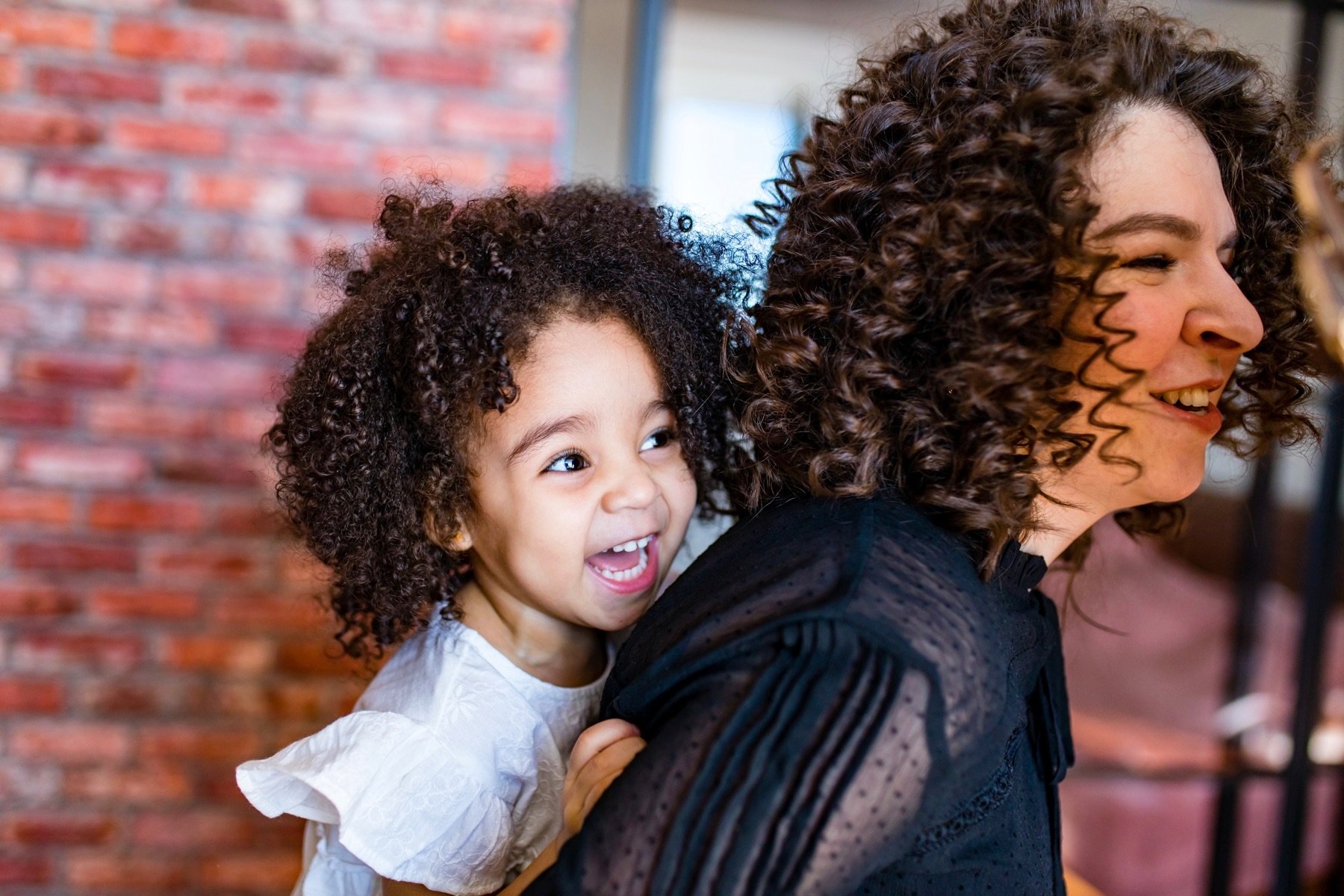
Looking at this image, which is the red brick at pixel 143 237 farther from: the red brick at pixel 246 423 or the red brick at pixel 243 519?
the red brick at pixel 243 519

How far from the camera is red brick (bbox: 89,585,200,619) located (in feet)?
7.98

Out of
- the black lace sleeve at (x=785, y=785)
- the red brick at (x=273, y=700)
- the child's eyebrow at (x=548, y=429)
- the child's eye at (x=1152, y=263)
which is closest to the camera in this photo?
the black lace sleeve at (x=785, y=785)

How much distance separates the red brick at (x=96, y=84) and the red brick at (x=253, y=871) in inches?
66.5

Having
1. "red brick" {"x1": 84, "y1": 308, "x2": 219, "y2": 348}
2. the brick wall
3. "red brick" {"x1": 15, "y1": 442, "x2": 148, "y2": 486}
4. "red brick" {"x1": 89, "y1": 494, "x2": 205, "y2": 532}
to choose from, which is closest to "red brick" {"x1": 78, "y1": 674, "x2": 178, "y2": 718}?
the brick wall

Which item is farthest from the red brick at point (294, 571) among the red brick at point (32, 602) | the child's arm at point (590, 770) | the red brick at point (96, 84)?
the child's arm at point (590, 770)

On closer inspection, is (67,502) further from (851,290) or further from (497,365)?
(851,290)

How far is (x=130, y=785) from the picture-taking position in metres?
2.48

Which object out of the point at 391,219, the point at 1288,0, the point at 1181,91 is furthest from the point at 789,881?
the point at 1288,0

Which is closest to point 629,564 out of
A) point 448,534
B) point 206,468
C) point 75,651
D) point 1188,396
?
point 448,534

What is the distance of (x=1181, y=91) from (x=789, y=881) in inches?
38.2

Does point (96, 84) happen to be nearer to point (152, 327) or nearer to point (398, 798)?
point (152, 327)

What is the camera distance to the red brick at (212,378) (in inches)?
95.0

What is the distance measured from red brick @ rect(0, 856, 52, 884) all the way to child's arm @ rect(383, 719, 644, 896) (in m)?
1.85

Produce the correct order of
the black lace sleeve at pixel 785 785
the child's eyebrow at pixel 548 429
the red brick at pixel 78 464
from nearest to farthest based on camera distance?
the black lace sleeve at pixel 785 785
the child's eyebrow at pixel 548 429
the red brick at pixel 78 464
